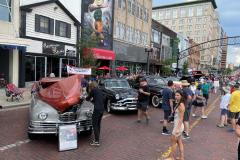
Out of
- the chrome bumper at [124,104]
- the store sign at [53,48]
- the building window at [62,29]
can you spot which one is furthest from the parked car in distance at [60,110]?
the building window at [62,29]

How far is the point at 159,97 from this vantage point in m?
14.7

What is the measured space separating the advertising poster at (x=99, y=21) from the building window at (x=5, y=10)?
7682mm

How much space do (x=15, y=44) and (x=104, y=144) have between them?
478 inches

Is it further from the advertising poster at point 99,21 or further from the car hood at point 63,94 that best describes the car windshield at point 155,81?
the advertising poster at point 99,21

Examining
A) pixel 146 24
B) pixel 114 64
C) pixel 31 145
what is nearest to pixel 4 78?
pixel 31 145

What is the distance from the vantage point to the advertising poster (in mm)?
26325

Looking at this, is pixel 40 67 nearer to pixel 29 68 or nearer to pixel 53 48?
pixel 29 68

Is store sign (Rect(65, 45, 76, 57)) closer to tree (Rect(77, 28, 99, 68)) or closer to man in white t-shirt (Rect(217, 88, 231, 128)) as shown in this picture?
tree (Rect(77, 28, 99, 68))

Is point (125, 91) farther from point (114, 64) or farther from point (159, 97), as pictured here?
point (114, 64)

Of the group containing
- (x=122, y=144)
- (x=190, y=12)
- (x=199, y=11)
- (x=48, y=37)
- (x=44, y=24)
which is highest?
(x=199, y=11)

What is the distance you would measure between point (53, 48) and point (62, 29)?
2151mm

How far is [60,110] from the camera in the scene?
7137mm

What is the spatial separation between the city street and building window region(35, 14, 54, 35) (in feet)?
37.8

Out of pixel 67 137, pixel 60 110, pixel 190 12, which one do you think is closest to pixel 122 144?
pixel 67 137
